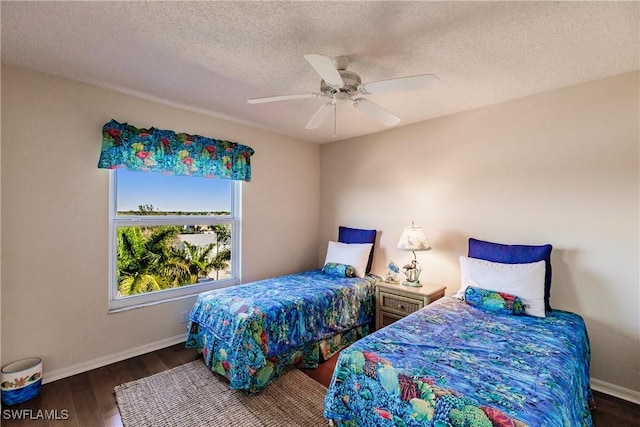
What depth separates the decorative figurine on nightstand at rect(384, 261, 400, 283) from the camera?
3.24 meters

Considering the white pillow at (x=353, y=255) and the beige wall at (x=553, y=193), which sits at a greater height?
the beige wall at (x=553, y=193)

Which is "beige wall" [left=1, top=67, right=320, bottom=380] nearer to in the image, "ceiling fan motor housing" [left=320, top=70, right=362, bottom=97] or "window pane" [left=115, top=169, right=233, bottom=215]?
"window pane" [left=115, top=169, right=233, bottom=215]

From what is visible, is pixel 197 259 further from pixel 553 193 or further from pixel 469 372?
pixel 553 193

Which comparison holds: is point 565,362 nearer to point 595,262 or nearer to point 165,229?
point 595,262

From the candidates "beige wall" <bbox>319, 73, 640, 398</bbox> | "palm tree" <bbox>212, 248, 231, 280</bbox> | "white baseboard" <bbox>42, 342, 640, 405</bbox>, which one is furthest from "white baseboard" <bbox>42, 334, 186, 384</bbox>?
"beige wall" <bbox>319, 73, 640, 398</bbox>

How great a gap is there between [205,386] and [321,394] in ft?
2.93

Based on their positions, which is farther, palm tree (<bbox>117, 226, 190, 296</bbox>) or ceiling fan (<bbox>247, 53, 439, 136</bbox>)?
palm tree (<bbox>117, 226, 190, 296</bbox>)

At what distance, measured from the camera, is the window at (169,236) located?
2.69m

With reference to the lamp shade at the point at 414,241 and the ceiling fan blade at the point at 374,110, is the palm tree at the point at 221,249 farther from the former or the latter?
the ceiling fan blade at the point at 374,110

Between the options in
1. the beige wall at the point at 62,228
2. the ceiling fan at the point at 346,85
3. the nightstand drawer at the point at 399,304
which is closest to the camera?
the ceiling fan at the point at 346,85

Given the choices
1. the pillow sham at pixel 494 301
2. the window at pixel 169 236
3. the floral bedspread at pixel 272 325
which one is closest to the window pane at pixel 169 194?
the window at pixel 169 236

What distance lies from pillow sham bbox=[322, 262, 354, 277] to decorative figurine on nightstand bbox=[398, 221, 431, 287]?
611 millimetres

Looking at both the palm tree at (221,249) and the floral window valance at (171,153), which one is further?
the palm tree at (221,249)

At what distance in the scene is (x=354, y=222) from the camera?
3938mm
